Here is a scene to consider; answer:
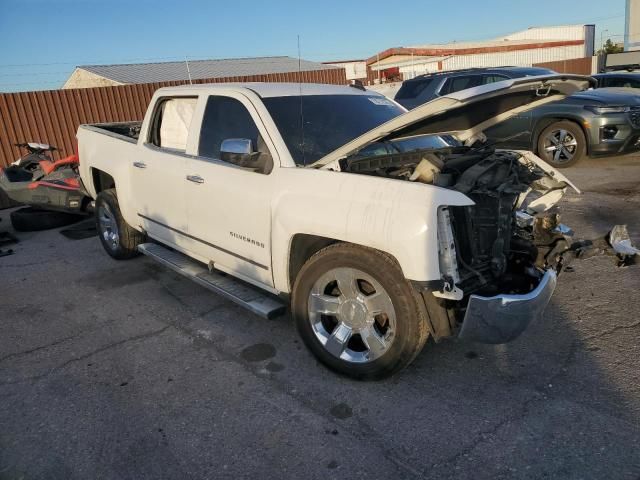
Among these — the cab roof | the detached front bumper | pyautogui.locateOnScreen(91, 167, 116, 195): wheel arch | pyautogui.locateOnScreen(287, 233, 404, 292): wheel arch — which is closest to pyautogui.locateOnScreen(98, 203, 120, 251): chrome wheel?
pyautogui.locateOnScreen(91, 167, 116, 195): wheel arch

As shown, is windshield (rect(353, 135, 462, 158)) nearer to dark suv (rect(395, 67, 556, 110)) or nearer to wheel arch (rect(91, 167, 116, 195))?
wheel arch (rect(91, 167, 116, 195))

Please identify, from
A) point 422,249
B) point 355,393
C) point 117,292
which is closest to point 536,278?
point 422,249

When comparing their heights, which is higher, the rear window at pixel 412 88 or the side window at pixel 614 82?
the rear window at pixel 412 88

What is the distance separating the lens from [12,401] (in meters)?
3.23

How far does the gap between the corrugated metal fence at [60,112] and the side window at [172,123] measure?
7112 mm

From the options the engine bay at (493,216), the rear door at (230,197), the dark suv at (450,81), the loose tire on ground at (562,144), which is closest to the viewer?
the engine bay at (493,216)

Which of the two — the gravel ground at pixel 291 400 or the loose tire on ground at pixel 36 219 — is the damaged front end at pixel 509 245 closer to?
the gravel ground at pixel 291 400

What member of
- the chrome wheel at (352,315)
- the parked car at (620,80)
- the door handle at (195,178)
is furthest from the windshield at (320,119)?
the parked car at (620,80)

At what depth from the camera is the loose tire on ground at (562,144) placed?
364 inches

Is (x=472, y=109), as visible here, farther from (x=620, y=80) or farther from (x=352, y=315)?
(x=620, y=80)

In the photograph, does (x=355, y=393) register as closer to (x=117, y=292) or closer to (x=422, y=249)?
(x=422, y=249)

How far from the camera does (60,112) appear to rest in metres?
12.4

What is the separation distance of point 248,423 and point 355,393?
677 millimetres

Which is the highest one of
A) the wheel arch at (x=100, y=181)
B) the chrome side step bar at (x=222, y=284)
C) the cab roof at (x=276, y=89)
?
the cab roof at (x=276, y=89)
